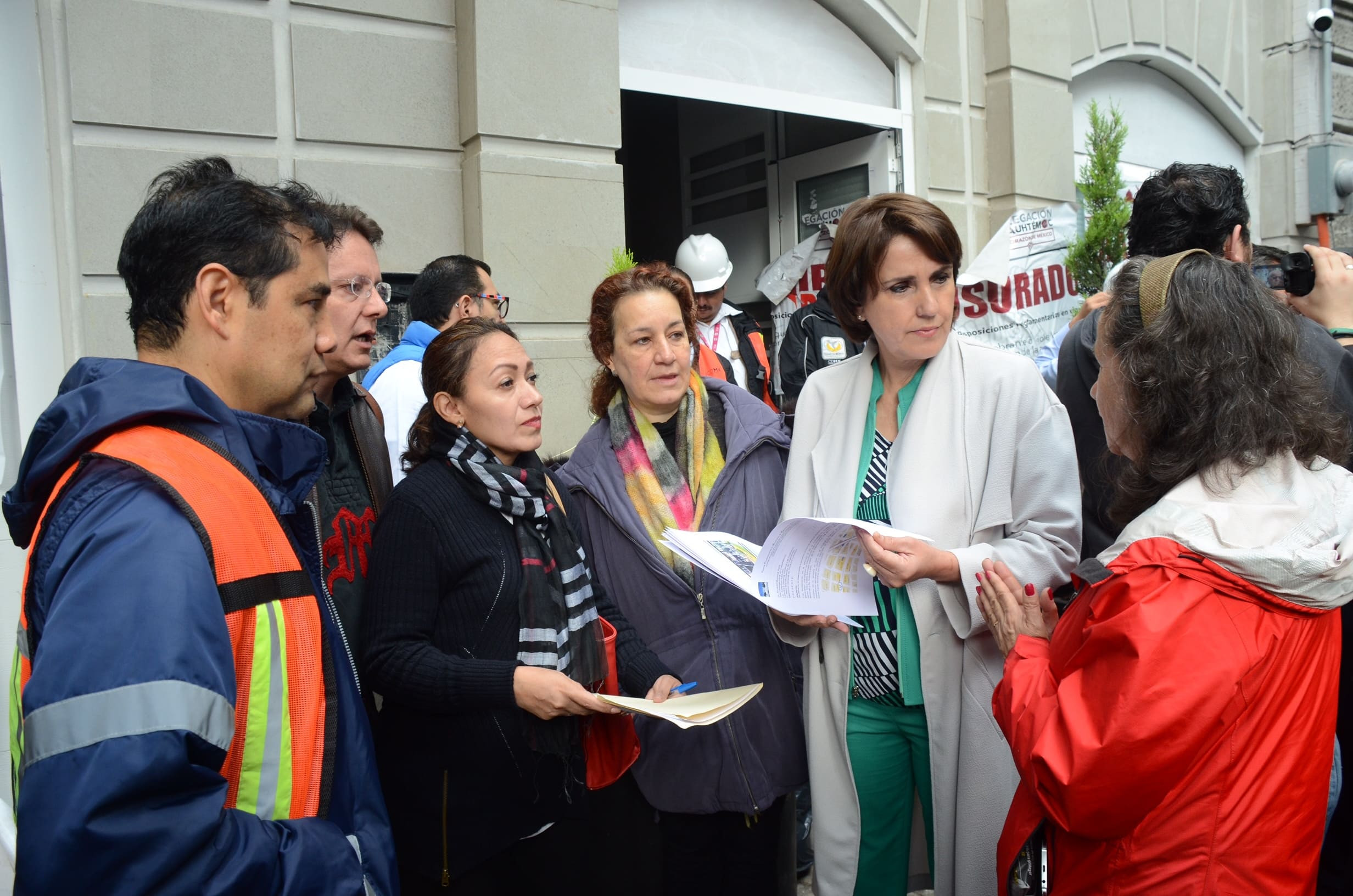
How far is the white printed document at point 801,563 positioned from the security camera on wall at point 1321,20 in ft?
32.0

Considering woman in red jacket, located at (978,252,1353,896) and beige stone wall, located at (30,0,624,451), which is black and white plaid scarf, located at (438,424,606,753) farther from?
beige stone wall, located at (30,0,624,451)

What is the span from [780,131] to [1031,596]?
6503 mm

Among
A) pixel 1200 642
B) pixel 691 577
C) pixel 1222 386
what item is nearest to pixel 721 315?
pixel 691 577

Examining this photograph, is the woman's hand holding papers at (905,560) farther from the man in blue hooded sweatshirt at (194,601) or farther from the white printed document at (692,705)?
the man in blue hooded sweatshirt at (194,601)

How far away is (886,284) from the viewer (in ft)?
7.91

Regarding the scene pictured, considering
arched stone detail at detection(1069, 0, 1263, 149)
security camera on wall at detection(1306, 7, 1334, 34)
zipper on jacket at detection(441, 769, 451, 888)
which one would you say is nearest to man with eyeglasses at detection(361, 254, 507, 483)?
zipper on jacket at detection(441, 769, 451, 888)

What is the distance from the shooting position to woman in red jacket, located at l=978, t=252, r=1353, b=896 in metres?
1.45

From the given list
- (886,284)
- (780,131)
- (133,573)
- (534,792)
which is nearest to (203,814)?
(133,573)

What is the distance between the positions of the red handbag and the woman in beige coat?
0.41 m

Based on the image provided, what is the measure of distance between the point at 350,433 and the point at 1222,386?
1904 mm

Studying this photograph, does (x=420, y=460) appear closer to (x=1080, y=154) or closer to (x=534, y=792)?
(x=534, y=792)

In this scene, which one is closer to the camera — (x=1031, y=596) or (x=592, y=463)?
(x=1031, y=596)

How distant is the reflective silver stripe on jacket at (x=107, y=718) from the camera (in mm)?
1095

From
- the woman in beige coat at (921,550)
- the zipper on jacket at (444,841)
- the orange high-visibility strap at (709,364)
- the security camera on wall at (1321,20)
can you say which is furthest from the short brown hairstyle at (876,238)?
the security camera on wall at (1321,20)
